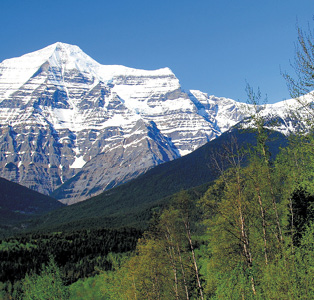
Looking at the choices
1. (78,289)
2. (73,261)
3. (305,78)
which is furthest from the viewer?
(73,261)

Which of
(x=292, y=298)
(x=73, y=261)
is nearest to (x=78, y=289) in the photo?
(x=73, y=261)

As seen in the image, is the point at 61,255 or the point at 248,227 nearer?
the point at 248,227

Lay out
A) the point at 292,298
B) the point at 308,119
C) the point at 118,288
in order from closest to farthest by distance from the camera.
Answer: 1. the point at 292,298
2. the point at 308,119
3. the point at 118,288

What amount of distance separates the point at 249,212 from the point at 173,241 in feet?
45.4

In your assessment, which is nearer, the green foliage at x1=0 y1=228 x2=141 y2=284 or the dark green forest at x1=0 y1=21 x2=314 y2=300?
the dark green forest at x1=0 y1=21 x2=314 y2=300

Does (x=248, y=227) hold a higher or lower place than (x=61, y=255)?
higher

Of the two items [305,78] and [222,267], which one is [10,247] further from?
[305,78]

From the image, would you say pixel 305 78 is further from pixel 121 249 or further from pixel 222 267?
pixel 121 249

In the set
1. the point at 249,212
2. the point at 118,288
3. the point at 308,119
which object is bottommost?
the point at 118,288

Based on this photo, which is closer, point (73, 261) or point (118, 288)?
point (118, 288)

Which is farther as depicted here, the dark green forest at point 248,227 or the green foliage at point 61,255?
the green foliage at point 61,255

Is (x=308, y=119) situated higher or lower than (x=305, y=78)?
lower

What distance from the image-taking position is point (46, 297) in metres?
61.5

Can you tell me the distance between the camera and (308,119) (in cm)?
2700
